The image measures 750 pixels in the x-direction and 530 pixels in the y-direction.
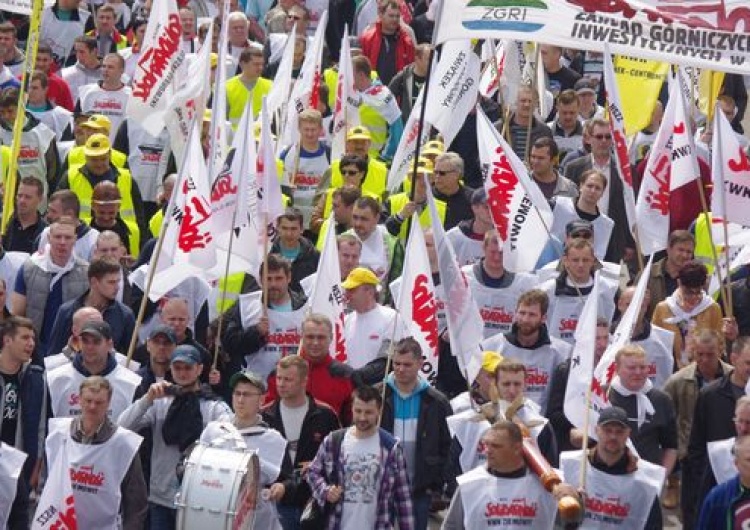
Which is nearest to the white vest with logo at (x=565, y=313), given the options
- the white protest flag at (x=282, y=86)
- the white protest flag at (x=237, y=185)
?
the white protest flag at (x=237, y=185)

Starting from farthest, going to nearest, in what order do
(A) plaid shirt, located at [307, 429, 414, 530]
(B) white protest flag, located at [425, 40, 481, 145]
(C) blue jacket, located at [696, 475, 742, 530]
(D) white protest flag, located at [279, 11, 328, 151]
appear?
(D) white protest flag, located at [279, 11, 328, 151] → (B) white protest flag, located at [425, 40, 481, 145] → (A) plaid shirt, located at [307, 429, 414, 530] → (C) blue jacket, located at [696, 475, 742, 530]

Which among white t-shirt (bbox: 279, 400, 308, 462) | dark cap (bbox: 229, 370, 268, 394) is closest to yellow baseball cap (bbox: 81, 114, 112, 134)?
white t-shirt (bbox: 279, 400, 308, 462)

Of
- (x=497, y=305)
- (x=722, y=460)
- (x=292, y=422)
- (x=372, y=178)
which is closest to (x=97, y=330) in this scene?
(x=292, y=422)

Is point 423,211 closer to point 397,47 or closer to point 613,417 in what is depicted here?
point 613,417

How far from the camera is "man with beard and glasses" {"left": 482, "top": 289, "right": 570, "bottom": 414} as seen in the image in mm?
16875

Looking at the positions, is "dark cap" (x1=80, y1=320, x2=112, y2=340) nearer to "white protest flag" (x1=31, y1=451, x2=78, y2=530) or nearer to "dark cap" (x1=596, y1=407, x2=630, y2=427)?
"white protest flag" (x1=31, y1=451, x2=78, y2=530)

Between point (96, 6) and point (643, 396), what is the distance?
12253 millimetres

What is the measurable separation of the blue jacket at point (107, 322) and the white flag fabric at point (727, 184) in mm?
3895

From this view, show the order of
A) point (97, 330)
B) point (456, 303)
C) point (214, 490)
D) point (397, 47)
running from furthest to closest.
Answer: point (397, 47)
point (456, 303)
point (97, 330)
point (214, 490)

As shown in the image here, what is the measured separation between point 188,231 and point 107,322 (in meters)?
0.78

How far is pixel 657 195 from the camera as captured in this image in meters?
19.0

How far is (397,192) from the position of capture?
68.8 ft

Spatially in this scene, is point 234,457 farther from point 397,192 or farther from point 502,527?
point 397,192

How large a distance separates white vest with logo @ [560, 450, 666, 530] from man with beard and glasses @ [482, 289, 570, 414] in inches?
67.3
